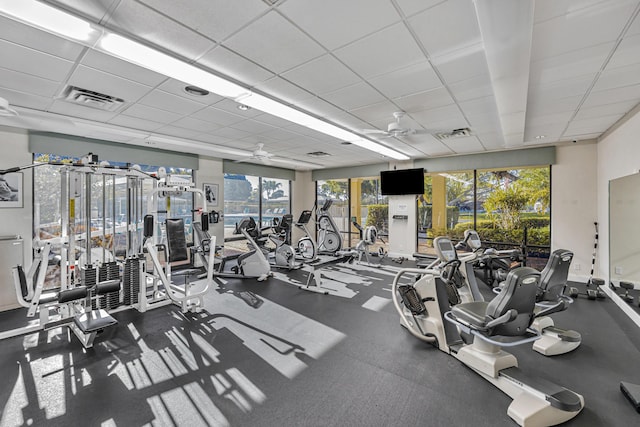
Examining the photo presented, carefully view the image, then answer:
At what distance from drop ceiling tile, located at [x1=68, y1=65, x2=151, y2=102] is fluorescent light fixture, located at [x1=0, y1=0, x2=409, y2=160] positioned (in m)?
0.51

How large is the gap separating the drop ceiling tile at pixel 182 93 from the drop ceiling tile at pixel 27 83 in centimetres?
97

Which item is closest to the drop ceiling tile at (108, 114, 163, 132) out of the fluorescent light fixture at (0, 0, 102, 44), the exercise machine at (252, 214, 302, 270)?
→ the fluorescent light fixture at (0, 0, 102, 44)

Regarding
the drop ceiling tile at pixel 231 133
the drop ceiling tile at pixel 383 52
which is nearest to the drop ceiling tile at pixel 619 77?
the drop ceiling tile at pixel 383 52

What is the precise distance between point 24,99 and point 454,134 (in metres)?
5.59

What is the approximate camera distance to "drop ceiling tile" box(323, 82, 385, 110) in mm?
2807

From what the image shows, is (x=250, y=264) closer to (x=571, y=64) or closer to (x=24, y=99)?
(x=24, y=99)

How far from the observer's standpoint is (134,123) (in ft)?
12.8

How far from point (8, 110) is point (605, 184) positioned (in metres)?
7.75

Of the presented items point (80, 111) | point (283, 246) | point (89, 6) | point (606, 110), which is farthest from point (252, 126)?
point (606, 110)

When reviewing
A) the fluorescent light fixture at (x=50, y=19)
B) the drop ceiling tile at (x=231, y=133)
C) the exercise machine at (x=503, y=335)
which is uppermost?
the drop ceiling tile at (x=231, y=133)

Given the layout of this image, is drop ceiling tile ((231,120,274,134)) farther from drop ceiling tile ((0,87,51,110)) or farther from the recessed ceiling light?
drop ceiling tile ((0,87,51,110))

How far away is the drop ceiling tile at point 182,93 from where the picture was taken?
8.80 ft

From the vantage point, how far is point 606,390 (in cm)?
218

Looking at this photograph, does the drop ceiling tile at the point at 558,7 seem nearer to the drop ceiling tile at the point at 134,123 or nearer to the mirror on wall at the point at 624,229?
the mirror on wall at the point at 624,229
